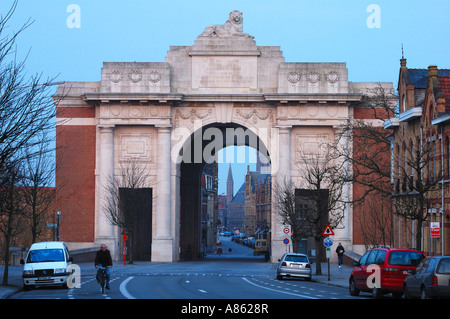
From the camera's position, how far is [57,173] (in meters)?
71.6

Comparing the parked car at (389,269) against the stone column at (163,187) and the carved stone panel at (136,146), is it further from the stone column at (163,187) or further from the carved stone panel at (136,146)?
the carved stone panel at (136,146)

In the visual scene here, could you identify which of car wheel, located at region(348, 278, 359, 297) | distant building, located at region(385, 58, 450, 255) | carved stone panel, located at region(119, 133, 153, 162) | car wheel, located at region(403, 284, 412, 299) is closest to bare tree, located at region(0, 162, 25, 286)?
car wheel, located at region(348, 278, 359, 297)

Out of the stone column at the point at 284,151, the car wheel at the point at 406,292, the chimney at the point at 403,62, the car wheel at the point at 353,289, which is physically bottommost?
the car wheel at the point at 353,289

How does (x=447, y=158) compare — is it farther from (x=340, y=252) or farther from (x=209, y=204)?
(x=209, y=204)

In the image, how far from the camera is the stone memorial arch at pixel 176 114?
69.1 m

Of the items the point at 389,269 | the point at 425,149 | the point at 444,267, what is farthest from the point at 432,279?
the point at 425,149

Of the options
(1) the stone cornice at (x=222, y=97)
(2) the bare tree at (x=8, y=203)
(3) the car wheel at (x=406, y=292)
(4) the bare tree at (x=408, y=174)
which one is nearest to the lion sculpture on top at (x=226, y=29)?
(1) the stone cornice at (x=222, y=97)

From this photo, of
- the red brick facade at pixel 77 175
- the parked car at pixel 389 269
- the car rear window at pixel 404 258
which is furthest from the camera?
the red brick facade at pixel 77 175

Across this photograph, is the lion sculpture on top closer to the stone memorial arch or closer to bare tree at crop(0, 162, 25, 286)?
the stone memorial arch

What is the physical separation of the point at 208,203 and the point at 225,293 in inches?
4436

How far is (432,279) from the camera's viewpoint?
24.0 m

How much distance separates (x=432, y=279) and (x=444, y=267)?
1.51ft

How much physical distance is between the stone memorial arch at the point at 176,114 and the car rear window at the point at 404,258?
39.6 metres

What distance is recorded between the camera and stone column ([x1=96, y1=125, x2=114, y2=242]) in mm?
69688
